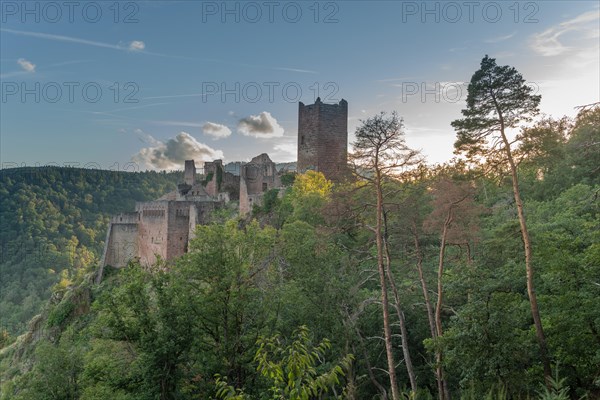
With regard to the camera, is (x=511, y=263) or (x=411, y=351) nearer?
(x=511, y=263)

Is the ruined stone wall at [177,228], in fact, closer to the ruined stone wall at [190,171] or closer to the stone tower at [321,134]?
the stone tower at [321,134]

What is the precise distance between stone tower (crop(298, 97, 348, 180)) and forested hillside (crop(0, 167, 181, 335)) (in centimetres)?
5924

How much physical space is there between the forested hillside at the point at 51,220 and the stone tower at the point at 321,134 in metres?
59.2

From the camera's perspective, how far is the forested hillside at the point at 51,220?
9188cm

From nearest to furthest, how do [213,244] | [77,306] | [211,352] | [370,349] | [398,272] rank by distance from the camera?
[211,352] → [213,244] → [370,349] → [398,272] → [77,306]

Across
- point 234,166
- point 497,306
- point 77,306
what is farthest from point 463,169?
point 234,166

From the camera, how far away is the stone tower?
4481cm

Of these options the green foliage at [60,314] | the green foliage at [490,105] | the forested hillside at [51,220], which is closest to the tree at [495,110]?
the green foliage at [490,105]

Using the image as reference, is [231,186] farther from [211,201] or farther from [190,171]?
[211,201]

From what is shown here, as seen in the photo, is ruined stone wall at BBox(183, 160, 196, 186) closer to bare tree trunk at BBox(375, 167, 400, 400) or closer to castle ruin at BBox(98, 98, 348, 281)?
castle ruin at BBox(98, 98, 348, 281)

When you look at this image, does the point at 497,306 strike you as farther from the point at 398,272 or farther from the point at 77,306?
the point at 77,306

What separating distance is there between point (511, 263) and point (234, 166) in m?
49.6

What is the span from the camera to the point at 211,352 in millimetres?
14328

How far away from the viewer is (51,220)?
97000 mm
